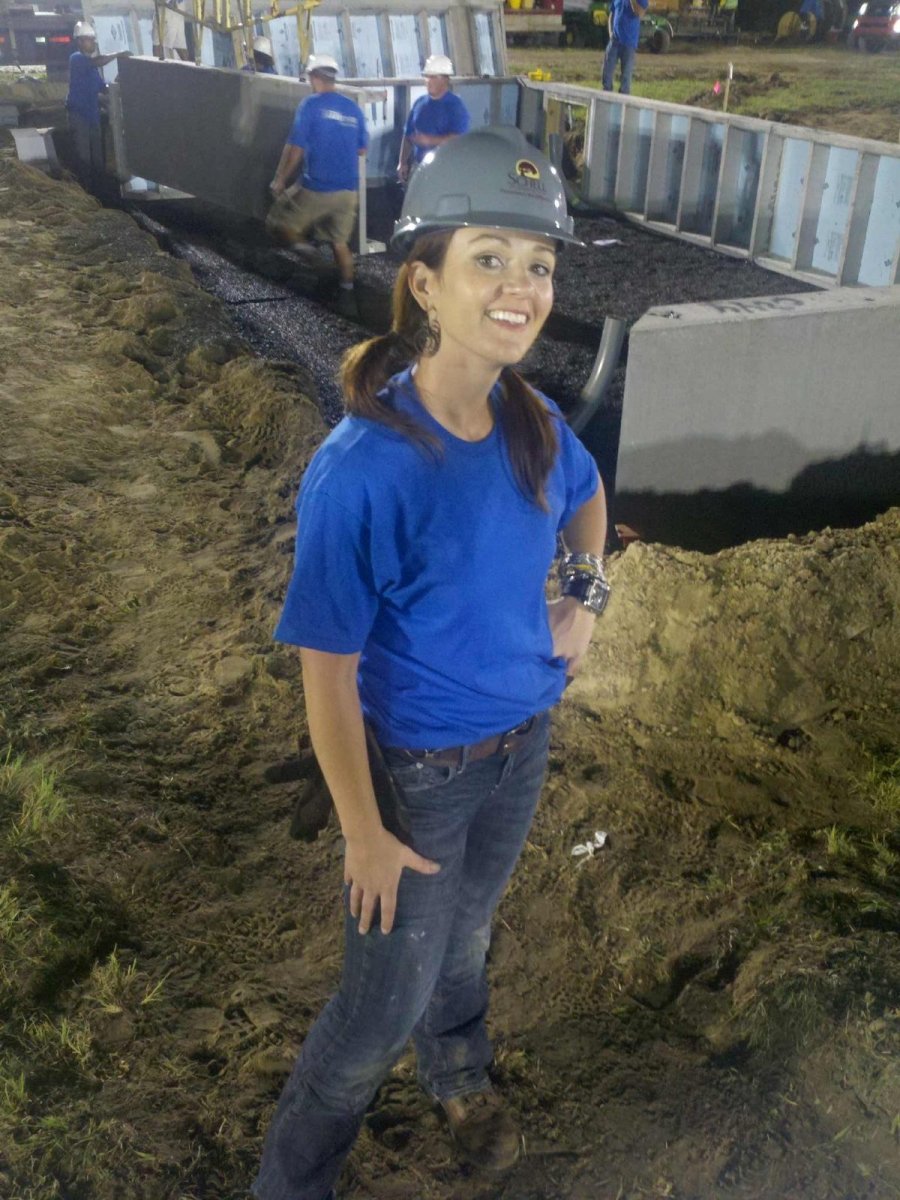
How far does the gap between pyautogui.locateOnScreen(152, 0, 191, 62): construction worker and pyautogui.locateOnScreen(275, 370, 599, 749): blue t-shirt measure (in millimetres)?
15119

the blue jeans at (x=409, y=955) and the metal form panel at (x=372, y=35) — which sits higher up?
the metal form panel at (x=372, y=35)

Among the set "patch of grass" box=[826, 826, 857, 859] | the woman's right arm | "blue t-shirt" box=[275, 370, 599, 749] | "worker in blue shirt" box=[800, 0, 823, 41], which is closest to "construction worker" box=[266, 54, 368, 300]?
"patch of grass" box=[826, 826, 857, 859]

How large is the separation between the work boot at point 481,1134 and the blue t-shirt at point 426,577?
1.18 meters

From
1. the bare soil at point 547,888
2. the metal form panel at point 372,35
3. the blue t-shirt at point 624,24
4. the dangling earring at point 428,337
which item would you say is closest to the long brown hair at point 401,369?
the dangling earring at point 428,337

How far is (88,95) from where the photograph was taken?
14.6m

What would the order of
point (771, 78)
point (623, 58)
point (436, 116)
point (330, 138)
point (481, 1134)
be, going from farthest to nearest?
1. point (771, 78)
2. point (623, 58)
3. point (436, 116)
4. point (330, 138)
5. point (481, 1134)

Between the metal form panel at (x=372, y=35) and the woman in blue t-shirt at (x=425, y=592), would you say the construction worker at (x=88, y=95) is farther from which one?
the woman in blue t-shirt at (x=425, y=592)

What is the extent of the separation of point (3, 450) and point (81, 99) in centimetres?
1055

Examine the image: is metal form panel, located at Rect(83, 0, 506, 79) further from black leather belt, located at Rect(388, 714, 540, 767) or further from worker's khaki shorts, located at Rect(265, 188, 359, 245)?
black leather belt, located at Rect(388, 714, 540, 767)

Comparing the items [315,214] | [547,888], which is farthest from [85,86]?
[547,888]

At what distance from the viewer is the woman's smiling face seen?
1822 mm

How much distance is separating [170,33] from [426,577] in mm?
17601

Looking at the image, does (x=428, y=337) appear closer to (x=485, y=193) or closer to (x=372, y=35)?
(x=485, y=193)

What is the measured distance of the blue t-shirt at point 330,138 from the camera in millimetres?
9586
